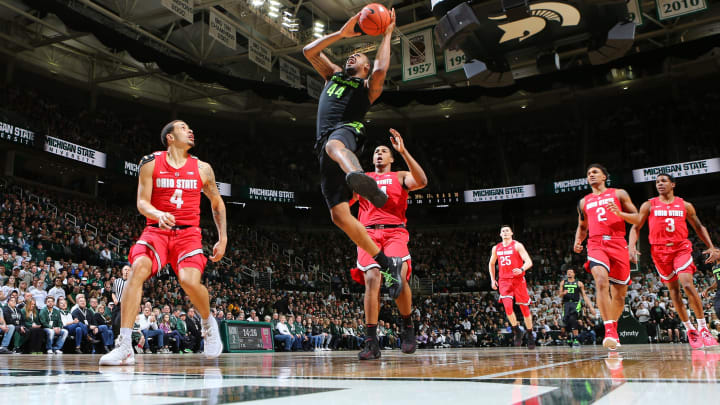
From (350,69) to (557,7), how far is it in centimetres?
687

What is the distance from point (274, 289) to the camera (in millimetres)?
20703

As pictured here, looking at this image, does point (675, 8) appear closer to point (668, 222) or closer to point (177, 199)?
point (668, 222)

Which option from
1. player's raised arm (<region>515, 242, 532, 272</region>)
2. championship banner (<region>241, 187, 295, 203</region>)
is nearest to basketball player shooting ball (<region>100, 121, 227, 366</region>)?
player's raised arm (<region>515, 242, 532, 272</region>)

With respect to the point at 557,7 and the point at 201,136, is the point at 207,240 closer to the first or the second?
the point at 201,136

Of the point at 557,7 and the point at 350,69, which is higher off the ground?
the point at 557,7

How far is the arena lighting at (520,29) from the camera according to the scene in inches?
348

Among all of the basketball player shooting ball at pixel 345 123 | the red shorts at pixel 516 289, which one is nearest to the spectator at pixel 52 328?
the red shorts at pixel 516 289

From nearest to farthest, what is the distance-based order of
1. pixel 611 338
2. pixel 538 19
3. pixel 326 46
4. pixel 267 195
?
pixel 326 46 < pixel 611 338 < pixel 538 19 < pixel 267 195

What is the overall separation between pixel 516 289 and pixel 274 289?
1334 centimetres

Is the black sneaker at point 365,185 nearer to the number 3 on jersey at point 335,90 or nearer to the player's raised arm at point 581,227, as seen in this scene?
the number 3 on jersey at point 335,90

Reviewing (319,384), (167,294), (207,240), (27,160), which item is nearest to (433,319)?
(207,240)

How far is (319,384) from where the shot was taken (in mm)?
1836

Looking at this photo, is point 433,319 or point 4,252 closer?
point 4,252

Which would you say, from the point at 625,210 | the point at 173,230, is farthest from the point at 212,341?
the point at 625,210
